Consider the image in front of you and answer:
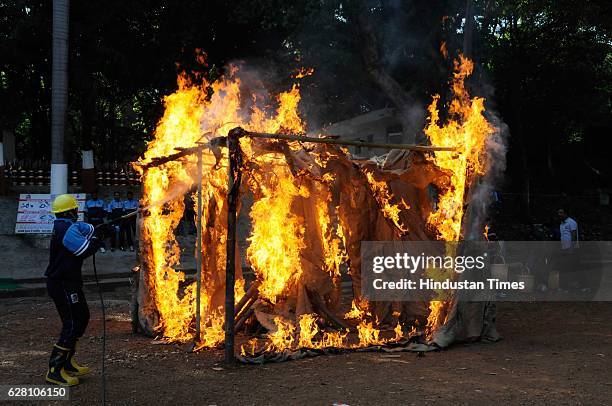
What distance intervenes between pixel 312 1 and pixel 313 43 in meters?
2.54

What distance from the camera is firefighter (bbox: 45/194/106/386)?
6.52 m

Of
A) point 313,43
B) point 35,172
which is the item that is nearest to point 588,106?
point 313,43

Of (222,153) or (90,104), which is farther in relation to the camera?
(90,104)

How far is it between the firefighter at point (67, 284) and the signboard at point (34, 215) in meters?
12.6

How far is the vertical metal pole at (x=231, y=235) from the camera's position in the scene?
7.41 metres

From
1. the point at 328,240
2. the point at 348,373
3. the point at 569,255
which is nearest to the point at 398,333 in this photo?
the point at 328,240

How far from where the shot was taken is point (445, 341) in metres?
8.30

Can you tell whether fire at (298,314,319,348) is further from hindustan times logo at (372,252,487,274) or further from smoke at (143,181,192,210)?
smoke at (143,181,192,210)

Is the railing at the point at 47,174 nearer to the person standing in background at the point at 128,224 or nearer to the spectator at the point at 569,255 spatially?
the person standing in background at the point at 128,224

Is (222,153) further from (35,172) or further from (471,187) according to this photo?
(35,172)

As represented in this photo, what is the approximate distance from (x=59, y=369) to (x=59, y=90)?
38.2ft

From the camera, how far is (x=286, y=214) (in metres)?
9.38

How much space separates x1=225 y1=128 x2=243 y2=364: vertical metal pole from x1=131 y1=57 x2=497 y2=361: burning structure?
0.74 m

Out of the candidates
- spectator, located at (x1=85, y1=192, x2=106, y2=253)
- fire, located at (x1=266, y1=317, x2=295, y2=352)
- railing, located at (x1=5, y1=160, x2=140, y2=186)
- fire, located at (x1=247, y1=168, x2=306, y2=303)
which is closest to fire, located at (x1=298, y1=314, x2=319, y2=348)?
fire, located at (x1=266, y1=317, x2=295, y2=352)
